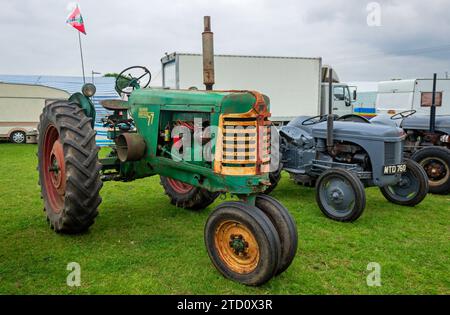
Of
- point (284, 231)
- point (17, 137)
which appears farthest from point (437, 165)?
point (17, 137)

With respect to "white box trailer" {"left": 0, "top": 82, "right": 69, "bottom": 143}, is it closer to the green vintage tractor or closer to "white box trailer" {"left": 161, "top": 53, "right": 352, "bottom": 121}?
"white box trailer" {"left": 161, "top": 53, "right": 352, "bottom": 121}

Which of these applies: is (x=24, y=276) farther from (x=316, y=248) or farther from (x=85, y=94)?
(x=316, y=248)

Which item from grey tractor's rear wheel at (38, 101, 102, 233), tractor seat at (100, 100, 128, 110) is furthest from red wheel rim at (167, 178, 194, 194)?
grey tractor's rear wheel at (38, 101, 102, 233)

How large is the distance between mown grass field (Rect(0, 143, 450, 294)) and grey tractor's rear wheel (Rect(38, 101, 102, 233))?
10.0 inches

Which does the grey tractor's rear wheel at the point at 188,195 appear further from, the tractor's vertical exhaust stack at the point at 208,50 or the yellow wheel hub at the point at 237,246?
the yellow wheel hub at the point at 237,246

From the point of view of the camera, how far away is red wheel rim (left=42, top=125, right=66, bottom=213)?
4.19m

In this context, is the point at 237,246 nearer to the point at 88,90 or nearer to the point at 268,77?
the point at 88,90

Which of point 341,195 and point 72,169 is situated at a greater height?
point 72,169

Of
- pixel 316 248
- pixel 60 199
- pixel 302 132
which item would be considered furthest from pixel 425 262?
pixel 60 199

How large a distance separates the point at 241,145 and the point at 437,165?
494 cm

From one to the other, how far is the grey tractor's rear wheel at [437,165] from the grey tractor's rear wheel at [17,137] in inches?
557

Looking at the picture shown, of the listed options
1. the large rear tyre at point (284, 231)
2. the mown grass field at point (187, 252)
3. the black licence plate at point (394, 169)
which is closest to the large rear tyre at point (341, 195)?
the mown grass field at point (187, 252)

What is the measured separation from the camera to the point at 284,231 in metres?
3.14

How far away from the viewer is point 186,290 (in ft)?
10.1
